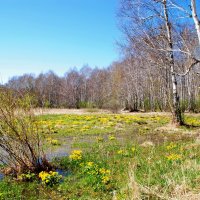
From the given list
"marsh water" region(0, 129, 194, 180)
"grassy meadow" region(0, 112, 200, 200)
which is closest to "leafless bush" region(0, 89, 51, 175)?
"grassy meadow" region(0, 112, 200, 200)

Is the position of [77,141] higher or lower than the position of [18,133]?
lower

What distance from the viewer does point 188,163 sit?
874cm

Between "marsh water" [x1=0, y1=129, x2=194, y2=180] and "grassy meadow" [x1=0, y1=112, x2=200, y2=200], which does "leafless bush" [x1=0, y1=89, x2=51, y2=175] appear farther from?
"marsh water" [x1=0, y1=129, x2=194, y2=180]

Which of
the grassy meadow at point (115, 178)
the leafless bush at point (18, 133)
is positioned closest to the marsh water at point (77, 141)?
the grassy meadow at point (115, 178)

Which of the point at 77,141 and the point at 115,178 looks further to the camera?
the point at 77,141

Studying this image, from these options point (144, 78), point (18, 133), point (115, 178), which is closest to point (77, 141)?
point (18, 133)

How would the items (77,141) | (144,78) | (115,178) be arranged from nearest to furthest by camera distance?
(115,178) → (77,141) → (144,78)

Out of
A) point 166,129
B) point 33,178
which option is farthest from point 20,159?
point 166,129

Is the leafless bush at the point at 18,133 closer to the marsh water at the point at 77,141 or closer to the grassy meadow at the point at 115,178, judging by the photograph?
the grassy meadow at the point at 115,178

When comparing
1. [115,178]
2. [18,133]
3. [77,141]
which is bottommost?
[115,178]

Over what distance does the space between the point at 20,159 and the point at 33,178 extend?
68 centimetres

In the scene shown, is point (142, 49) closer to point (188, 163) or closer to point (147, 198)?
point (188, 163)

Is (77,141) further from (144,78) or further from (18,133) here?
(144,78)

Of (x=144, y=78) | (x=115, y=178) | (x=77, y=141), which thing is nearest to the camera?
(x=115, y=178)
